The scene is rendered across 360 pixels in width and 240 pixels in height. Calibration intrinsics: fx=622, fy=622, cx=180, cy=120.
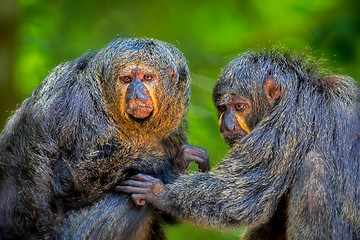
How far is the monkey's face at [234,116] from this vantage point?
302 inches

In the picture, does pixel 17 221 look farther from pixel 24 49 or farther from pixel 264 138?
pixel 24 49

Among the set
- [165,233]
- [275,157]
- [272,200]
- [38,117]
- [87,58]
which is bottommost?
[165,233]

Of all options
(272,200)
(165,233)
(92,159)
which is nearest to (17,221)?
(92,159)

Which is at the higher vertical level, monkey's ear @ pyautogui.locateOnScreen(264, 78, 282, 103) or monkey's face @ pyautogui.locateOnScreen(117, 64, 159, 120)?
monkey's face @ pyautogui.locateOnScreen(117, 64, 159, 120)

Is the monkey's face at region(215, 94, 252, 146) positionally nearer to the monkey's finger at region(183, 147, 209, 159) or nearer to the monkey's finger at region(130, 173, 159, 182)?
the monkey's finger at region(183, 147, 209, 159)

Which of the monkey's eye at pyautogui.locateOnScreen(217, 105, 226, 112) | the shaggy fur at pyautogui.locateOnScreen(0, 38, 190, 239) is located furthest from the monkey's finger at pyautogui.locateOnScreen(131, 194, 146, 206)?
the monkey's eye at pyautogui.locateOnScreen(217, 105, 226, 112)

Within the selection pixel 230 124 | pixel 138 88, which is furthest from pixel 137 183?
pixel 230 124

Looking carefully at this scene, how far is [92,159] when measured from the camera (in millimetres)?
7266

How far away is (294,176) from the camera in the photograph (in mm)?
7109

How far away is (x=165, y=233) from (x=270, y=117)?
7.13ft

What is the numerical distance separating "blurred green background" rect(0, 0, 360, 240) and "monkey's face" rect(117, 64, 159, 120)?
3430 millimetres

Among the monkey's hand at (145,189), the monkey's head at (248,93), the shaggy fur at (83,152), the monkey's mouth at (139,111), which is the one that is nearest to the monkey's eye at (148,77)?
the shaggy fur at (83,152)

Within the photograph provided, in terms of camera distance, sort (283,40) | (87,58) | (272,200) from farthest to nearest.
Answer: (283,40) < (87,58) < (272,200)

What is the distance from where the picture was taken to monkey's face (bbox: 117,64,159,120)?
7.25 m
